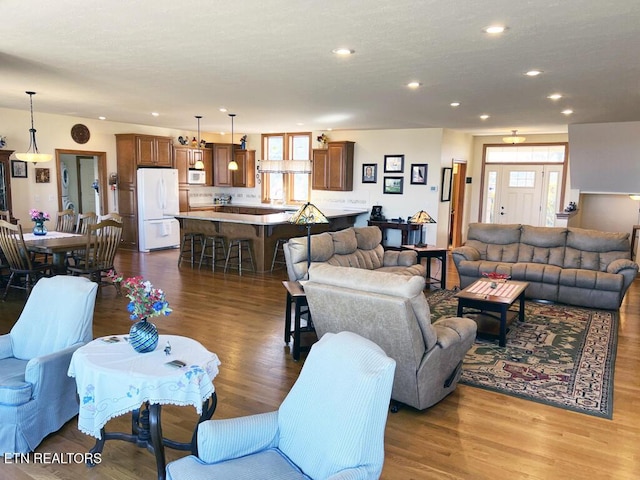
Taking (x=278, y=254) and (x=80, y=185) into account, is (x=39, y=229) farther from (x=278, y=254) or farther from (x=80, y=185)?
(x=80, y=185)

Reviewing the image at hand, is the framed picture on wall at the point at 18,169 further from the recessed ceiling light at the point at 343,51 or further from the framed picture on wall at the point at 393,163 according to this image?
the framed picture on wall at the point at 393,163

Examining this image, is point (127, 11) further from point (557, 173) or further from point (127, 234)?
A: point (557, 173)

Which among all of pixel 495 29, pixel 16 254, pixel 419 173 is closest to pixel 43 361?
pixel 495 29

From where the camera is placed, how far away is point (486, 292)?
16.4ft

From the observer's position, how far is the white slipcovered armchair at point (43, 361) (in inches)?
103

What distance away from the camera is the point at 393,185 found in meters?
9.96

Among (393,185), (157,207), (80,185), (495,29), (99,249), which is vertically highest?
(495,29)

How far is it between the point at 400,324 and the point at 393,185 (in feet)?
24.0

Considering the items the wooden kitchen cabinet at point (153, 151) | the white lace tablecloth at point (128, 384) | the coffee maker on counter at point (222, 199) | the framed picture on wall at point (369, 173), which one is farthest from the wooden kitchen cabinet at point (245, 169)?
the white lace tablecloth at point (128, 384)

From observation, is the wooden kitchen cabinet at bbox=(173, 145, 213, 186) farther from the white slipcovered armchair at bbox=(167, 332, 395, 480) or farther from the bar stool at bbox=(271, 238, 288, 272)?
the white slipcovered armchair at bbox=(167, 332, 395, 480)

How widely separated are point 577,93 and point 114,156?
27.7 feet

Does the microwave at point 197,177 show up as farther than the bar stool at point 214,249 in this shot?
Yes

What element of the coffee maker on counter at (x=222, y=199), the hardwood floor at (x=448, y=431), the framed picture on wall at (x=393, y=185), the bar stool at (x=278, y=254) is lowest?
the hardwood floor at (x=448, y=431)

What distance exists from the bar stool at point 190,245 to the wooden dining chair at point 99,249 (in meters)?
2.04
